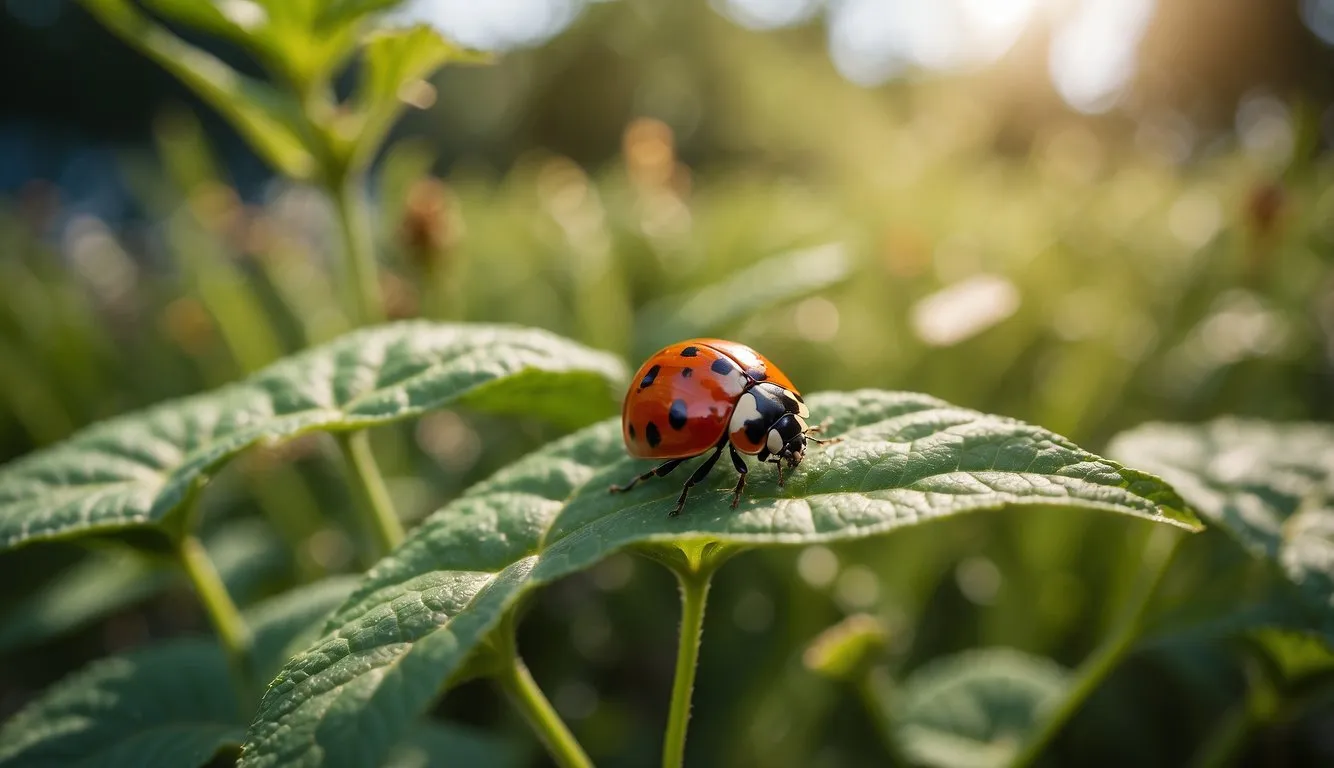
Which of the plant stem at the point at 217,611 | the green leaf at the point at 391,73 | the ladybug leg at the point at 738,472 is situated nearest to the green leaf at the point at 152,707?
the plant stem at the point at 217,611

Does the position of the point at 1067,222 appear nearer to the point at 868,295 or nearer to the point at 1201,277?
the point at 1201,277

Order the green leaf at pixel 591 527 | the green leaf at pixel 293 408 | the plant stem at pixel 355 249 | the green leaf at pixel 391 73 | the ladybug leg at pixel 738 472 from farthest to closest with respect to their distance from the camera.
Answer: the plant stem at pixel 355 249 → the green leaf at pixel 391 73 → the green leaf at pixel 293 408 → the ladybug leg at pixel 738 472 → the green leaf at pixel 591 527

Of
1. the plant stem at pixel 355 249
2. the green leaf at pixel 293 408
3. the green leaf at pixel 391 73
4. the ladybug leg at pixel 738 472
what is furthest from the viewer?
the plant stem at pixel 355 249

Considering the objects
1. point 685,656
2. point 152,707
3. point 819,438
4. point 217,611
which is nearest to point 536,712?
point 685,656

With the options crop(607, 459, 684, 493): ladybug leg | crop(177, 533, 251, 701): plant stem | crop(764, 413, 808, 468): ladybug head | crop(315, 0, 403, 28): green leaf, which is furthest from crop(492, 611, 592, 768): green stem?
crop(315, 0, 403, 28): green leaf

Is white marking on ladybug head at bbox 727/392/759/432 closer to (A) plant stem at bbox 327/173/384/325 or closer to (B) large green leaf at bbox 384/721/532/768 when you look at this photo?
(B) large green leaf at bbox 384/721/532/768

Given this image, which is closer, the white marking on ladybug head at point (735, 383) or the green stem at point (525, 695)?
the green stem at point (525, 695)

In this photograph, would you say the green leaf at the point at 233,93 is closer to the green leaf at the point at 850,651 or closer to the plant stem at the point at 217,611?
the plant stem at the point at 217,611
